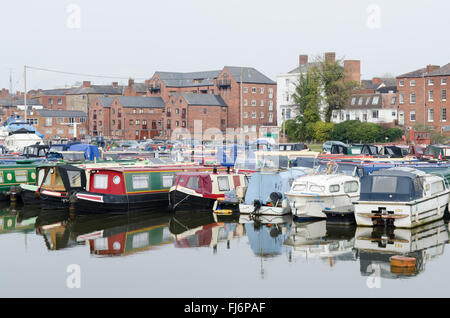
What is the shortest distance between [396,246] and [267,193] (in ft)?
26.1

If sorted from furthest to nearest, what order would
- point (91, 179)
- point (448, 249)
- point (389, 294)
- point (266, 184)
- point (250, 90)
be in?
point (250, 90) < point (91, 179) < point (266, 184) < point (448, 249) < point (389, 294)

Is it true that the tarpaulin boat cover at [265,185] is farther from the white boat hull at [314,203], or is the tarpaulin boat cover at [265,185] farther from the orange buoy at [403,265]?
the orange buoy at [403,265]

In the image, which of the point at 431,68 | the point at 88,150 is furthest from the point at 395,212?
the point at 431,68

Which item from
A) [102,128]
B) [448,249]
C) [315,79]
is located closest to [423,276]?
[448,249]

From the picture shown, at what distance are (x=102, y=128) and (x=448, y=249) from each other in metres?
110

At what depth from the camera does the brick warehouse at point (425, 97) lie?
86.2 meters

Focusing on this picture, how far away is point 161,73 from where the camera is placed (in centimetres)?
13100

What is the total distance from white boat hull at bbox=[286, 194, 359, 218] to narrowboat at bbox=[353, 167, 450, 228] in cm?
167

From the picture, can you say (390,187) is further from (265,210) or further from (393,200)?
(265,210)

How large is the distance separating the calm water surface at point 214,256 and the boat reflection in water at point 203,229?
4 centimetres

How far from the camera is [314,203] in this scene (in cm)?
2844

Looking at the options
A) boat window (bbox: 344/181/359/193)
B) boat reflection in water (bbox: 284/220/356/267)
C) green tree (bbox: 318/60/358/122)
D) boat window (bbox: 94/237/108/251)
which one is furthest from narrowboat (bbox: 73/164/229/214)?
green tree (bbox: 318/60/358/122)

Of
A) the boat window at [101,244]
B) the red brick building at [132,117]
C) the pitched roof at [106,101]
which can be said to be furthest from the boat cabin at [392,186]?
the pitched roof at [106,101]
